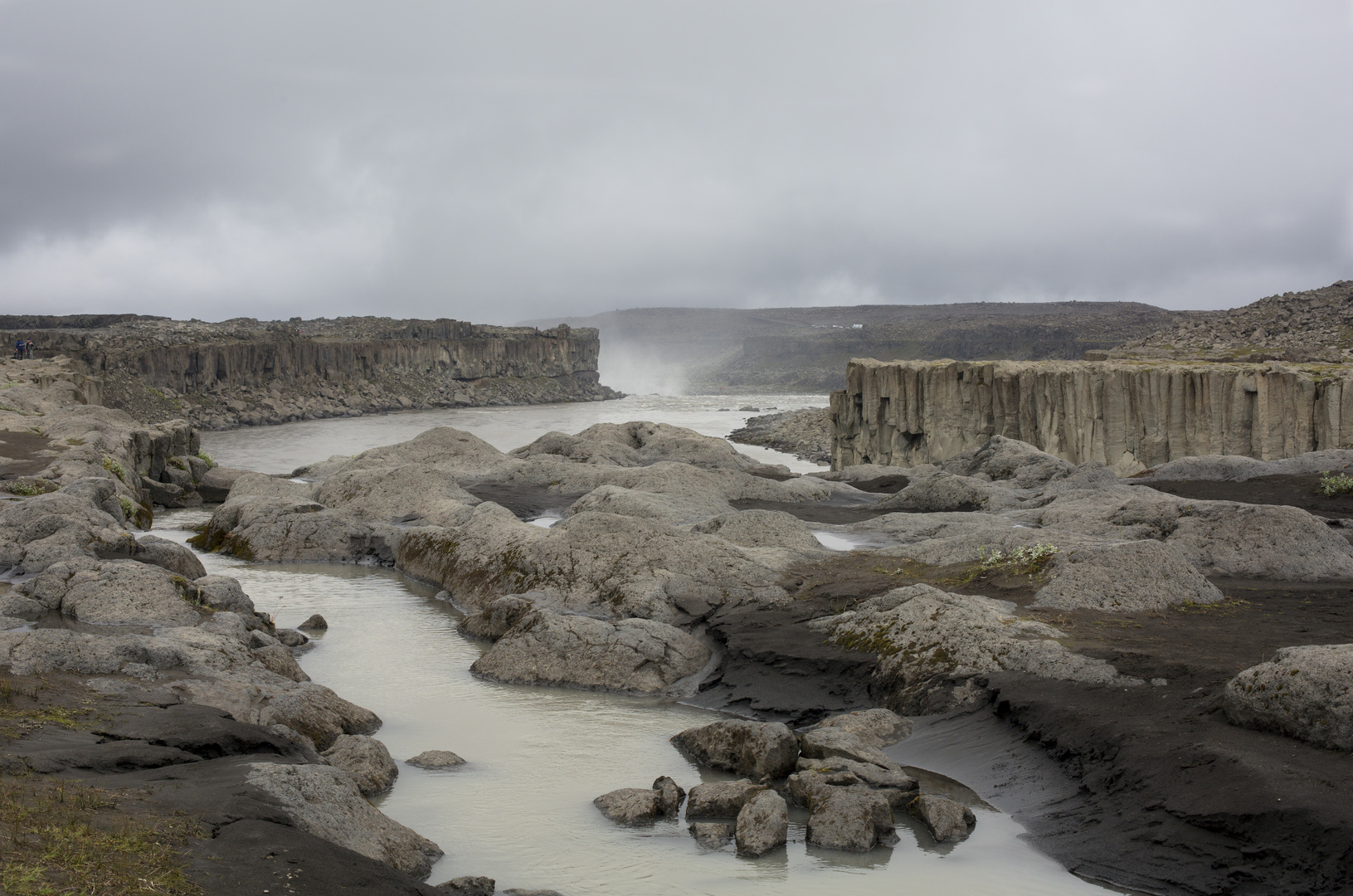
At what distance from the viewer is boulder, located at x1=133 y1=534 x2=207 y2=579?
1590 cm

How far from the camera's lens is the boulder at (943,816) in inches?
352

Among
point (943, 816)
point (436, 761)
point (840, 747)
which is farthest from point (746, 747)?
point (436, 761)

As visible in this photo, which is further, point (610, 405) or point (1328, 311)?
point (610, 405)

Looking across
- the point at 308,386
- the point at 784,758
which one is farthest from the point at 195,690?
the point at 308,386

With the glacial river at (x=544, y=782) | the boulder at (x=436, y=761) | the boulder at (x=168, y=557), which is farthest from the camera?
the boulder at (x=168, y=557)

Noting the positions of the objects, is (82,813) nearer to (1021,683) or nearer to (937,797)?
(937,797)

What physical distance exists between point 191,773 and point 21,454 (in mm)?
22312

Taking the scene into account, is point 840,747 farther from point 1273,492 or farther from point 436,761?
point 1273,492

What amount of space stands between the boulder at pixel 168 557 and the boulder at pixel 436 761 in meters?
6.74

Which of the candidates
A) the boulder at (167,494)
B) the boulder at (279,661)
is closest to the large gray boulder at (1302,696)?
the boulder at (279,661)

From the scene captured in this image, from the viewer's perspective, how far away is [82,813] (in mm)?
6383

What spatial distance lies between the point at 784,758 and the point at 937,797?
1.63m

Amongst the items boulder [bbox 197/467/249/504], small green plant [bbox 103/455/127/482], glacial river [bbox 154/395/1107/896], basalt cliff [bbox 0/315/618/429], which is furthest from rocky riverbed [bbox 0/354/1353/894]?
basalt cliff [bbox 0/315/618/429]

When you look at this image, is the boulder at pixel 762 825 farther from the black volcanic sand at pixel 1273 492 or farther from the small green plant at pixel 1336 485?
the small green plant at pixel 1336 485
